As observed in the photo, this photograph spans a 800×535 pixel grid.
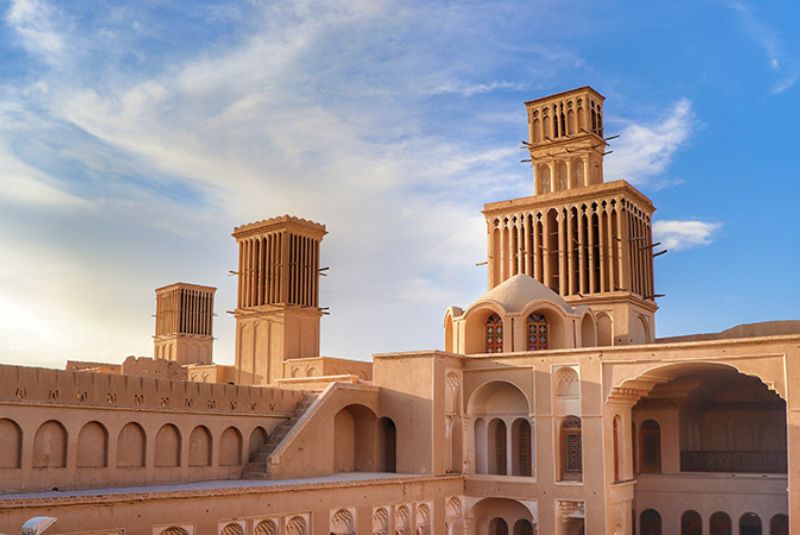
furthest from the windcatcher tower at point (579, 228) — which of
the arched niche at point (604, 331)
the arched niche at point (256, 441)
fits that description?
the arched niche at point (256, 441)

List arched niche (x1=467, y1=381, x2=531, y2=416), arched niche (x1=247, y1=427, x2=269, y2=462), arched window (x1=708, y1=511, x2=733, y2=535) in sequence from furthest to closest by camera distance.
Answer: arched niche (x1=467, y1=381, x2=531, y2=416) → arched window (x1=708, y1=511, x2=733, y2=535) → arched niche (x1=247, y1=427, x2=269, y2=462)

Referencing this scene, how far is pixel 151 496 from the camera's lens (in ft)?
66.7

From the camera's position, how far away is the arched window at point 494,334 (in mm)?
32906

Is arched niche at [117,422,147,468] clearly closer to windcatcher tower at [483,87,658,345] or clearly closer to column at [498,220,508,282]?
windcatcher tower at [483,87,658,345]

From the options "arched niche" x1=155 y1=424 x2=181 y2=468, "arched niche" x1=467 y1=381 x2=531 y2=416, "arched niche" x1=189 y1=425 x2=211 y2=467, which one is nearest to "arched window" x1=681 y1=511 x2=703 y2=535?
"arched niche" x1=467 y1=381 x2=531 y2=416

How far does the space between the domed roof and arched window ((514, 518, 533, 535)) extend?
7.39 m

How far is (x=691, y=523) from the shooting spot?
3052 cm

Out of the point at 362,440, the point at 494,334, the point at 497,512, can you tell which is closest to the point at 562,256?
the point at 494,334

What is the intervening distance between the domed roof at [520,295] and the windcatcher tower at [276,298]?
15.6 m

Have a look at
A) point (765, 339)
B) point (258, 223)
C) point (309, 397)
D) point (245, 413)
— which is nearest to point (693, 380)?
point (765, 339)

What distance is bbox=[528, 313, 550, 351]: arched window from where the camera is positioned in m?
32.7

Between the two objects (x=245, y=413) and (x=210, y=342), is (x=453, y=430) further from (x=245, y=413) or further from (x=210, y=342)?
(x=210, y=342)

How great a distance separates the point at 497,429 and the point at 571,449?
3.37m

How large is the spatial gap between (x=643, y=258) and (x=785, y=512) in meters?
14.2
